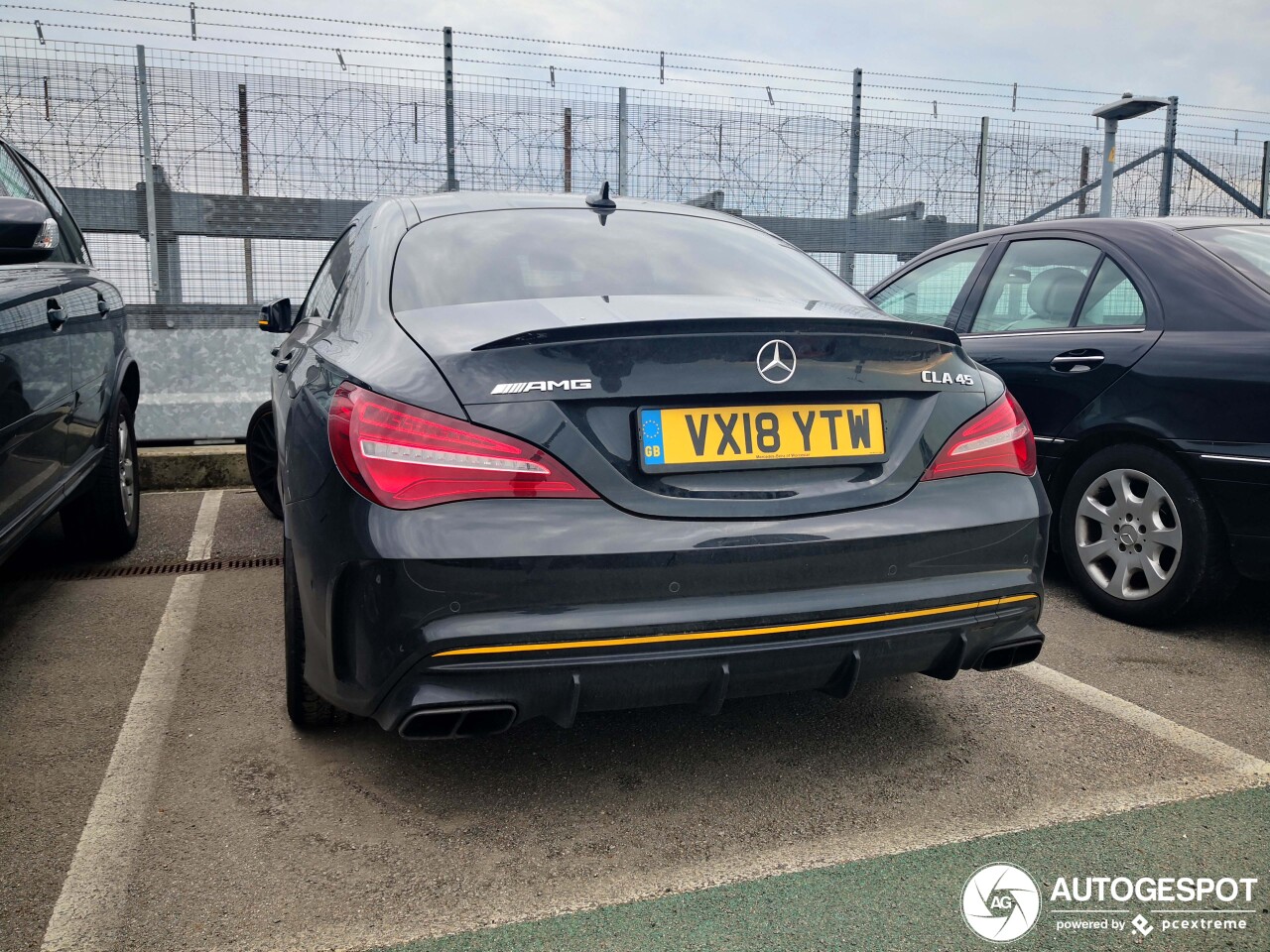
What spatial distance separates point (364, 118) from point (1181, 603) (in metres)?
7.76

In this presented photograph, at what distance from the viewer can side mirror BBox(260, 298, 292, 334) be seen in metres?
4.33

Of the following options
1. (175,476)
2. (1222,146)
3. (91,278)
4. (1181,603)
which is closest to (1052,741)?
(1181,603)

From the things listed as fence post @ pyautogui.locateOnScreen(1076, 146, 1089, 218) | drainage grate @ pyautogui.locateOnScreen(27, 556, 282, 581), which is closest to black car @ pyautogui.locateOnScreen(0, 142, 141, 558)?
drainage grate @ pyautogui.locateOnScreen(27, 556, 282, 581)

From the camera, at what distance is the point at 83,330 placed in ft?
13.6

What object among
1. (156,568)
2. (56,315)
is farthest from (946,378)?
(156,568)

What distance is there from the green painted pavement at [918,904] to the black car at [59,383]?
225 cm

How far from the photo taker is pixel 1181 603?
145 inches

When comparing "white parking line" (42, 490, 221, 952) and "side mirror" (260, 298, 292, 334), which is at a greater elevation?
"side mirror" (260, 298, 292, 334)

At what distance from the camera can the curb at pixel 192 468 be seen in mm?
6473

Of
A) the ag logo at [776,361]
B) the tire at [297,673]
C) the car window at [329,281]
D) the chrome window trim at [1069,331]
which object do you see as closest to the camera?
the ag logo at [776,361]

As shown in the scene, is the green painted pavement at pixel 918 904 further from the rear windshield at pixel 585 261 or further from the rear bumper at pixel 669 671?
the rear windshield at pixel 585 261

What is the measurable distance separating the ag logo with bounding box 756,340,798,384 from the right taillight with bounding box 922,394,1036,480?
42 centimetres

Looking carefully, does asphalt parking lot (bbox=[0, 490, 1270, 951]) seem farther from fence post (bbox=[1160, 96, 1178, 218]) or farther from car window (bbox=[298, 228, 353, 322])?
fence post (bbox=[1160, 96, 1178, 218])

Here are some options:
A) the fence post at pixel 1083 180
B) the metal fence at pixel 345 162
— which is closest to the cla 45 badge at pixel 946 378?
the metal fence at pixel 345 162
